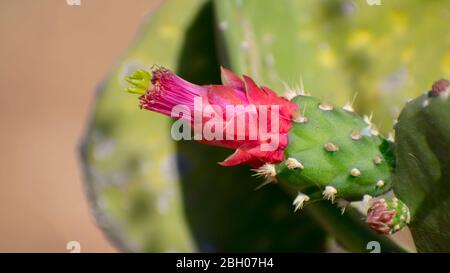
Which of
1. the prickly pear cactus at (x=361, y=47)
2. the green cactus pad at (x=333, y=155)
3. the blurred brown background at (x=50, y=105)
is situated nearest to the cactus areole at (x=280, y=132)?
the green cactus pad at (x=333, y=155)

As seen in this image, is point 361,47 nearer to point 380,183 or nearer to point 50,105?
point 380,183

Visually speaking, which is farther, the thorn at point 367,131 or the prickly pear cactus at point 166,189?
the prickly pear cactus at point 166,189

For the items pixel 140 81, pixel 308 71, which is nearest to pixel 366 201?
pixel 140 81

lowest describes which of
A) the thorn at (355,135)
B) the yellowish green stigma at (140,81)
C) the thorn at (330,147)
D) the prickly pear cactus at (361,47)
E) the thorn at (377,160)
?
the thorn at (377,160)

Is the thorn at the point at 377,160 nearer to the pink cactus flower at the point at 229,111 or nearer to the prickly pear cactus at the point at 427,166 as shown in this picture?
the prickly pear cactus at the point at 427,166

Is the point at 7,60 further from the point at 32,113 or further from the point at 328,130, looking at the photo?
the point at 328,130

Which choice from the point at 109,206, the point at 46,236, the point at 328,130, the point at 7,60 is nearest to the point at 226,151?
the point at 109,206

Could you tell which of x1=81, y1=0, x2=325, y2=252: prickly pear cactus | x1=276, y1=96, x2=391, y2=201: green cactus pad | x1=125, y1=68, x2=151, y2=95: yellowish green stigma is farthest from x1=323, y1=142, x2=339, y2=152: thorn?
x1=81, y1=0, x2=325, y2=252: prickly pear cactus
